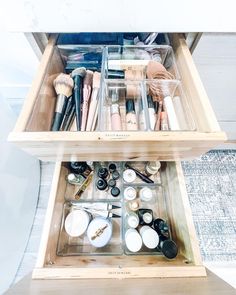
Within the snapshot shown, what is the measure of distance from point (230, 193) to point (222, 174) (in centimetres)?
11

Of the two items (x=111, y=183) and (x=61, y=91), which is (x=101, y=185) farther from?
(x=61, y=91)

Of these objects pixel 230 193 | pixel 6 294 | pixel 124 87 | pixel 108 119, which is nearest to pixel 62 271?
pixel 6 294

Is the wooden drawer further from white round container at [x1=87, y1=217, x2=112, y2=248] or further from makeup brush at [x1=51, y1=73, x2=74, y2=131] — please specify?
makeup brush at [x1=51, y1=73, x2=74, y2=131]

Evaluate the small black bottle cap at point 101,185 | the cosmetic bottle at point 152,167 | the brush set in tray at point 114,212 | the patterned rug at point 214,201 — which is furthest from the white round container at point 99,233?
the patterned rug at point 214,201

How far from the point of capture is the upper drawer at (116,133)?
0.44 meters

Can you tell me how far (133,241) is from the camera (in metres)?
0.60

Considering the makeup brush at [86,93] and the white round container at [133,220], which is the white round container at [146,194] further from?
the makeup brush at [86,93]

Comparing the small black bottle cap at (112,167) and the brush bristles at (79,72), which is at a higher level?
the brush bristles at (79,72)

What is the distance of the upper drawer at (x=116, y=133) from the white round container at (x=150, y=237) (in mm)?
201

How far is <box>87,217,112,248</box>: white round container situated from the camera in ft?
2.04

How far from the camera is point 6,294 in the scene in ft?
1.31
